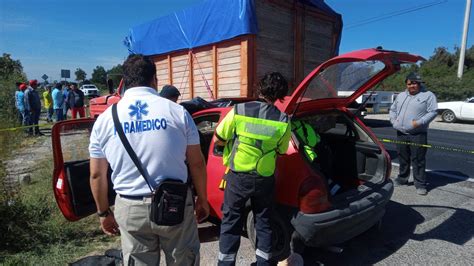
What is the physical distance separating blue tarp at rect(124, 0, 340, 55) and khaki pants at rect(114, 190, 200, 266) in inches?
155

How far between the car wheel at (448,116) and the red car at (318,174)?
15.9m

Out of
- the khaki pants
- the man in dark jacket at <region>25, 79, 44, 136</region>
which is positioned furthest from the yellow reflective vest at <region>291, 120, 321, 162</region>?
the man in dark jacket at <region>25, 79, 44, 136</region>

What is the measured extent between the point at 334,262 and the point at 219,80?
397cm

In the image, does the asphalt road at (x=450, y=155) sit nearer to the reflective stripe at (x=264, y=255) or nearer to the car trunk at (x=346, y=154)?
the car trunk at (x=346, y=154)

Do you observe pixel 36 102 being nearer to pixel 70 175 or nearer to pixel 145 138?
pixel 70 175

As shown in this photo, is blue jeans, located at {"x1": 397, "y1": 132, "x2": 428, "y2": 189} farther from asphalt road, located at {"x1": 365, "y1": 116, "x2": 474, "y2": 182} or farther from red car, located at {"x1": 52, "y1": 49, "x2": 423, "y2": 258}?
red car, located at {"x1": 52, "y1": 49, "x2": 423, "y2": 258}

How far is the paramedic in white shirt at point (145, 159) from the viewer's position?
1977 millimetres

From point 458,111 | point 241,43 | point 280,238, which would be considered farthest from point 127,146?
point 458,111

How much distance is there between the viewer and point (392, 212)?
461 cm

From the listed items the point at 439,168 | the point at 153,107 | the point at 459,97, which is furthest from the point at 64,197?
the point at 459,97

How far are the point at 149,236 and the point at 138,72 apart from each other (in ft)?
3.34

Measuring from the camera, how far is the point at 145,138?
1966 millimetres

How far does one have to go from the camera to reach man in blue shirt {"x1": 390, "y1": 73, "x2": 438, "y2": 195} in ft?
17.0

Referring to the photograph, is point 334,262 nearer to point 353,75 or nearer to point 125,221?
point 353,75
